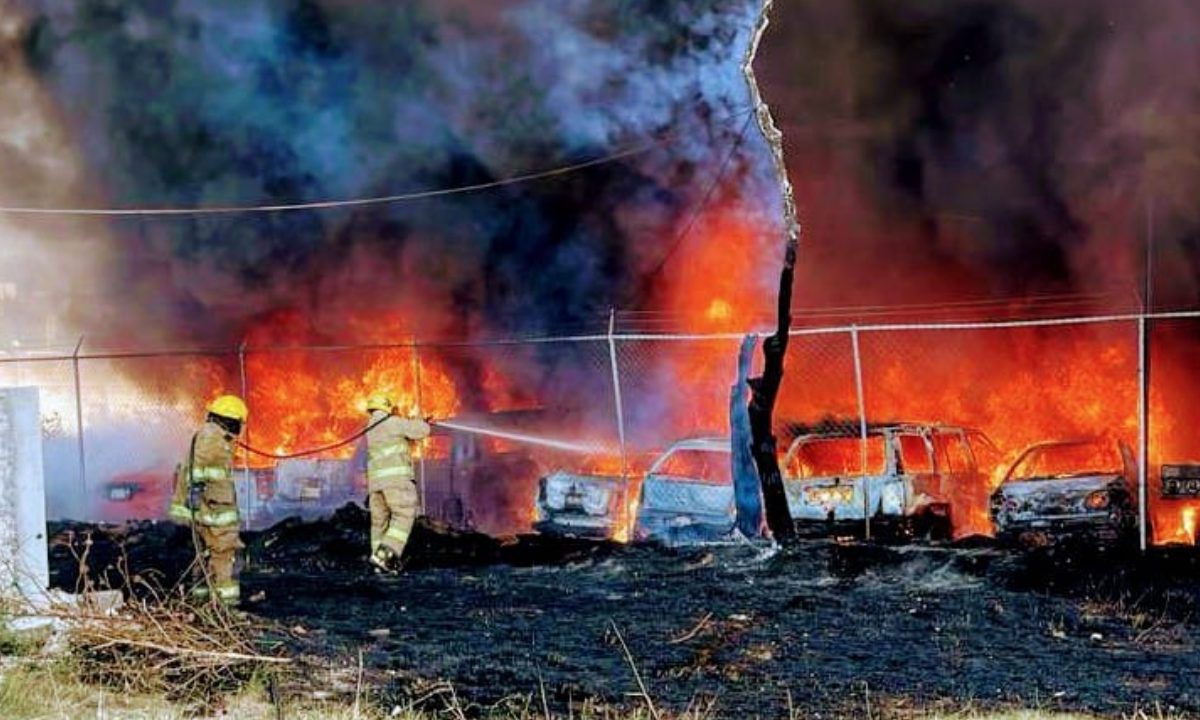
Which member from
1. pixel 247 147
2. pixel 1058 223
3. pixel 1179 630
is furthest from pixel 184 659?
pixel 1058 223

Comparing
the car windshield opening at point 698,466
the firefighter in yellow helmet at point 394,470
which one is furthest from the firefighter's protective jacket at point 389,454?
the car windshield opening at point 698,466

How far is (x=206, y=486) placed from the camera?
27.6 feet

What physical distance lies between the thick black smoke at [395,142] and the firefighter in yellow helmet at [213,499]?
8278 millimetres

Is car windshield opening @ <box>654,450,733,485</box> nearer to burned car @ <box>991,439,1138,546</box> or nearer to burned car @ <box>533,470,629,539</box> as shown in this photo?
burned car @ <box>533,470,629,539</box>

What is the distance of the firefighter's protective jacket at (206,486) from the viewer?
27.6 feet

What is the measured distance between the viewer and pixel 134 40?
18.4 metres

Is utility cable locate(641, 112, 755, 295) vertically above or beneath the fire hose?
above

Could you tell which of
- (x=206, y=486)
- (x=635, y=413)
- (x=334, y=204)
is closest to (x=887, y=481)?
(x=206, y=486)

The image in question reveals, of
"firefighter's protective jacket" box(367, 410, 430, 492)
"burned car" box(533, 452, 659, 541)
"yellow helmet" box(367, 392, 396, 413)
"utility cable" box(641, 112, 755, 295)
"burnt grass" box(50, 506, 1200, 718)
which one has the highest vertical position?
"utility cable" box(641, 112, 755, 295)

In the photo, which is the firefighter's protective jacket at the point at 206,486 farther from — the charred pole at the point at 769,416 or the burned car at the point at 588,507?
the charred pole at the point at 769,416

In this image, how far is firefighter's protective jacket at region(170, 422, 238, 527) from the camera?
841 centimetres

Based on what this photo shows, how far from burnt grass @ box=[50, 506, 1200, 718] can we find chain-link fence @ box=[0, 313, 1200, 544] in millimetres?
1469

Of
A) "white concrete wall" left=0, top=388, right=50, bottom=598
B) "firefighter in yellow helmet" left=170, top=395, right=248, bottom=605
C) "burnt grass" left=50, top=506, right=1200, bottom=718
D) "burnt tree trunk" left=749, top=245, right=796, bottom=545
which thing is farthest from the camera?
"burnt tree trunk" left=749, top=245, right=796, bottom=545

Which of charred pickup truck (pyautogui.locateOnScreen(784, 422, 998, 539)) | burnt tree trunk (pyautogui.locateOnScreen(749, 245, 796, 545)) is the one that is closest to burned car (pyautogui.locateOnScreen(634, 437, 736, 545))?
burnt tree trunk (pyautogui.locateOnScreen(749, 245, 796, 545))
